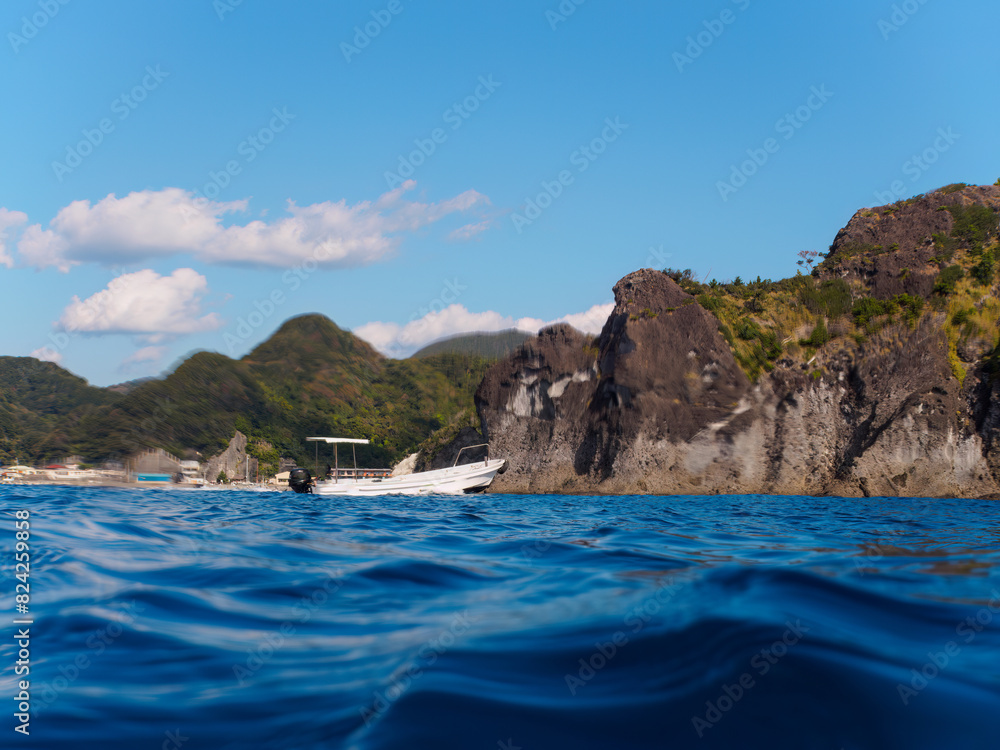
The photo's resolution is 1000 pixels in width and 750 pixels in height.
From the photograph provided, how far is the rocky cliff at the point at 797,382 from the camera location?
3491 cm

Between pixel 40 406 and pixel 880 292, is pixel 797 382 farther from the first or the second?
pixel 40 406

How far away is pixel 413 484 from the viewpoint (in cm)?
3372

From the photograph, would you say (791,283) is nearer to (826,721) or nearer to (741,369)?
(741,369)

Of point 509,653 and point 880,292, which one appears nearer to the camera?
point 509,653

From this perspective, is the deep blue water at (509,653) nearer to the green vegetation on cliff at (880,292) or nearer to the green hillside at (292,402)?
the green vegetation on cliff at (880,292)

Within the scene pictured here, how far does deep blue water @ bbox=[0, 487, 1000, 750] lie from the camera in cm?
187

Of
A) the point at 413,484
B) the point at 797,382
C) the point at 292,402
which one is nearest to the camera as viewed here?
the point at 413,484

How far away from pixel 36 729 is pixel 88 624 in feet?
4.22

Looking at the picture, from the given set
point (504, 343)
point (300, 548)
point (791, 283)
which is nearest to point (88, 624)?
point (300, 548)

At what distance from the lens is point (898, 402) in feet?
117

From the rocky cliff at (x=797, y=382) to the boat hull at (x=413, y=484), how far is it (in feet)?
26.5

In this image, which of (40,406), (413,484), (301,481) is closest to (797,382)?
(413,484)

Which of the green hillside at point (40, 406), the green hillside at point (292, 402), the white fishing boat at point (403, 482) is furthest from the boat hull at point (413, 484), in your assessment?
the green hillside at point (40, 406)

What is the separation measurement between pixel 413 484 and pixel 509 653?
105 feet
